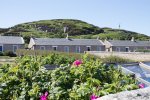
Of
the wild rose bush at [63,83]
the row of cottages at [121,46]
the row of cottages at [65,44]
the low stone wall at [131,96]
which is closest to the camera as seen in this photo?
the low stone wall at [131,96]

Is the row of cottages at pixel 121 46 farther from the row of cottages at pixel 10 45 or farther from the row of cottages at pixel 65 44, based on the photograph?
the row of cottages at pixel 10 45

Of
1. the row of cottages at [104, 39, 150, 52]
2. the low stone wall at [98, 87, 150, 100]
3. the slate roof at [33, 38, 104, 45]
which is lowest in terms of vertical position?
the row of cottages at [104, 39, 150, 52]

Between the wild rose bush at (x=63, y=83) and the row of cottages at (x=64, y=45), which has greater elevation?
the wild rose bush at (x=63, y=83)

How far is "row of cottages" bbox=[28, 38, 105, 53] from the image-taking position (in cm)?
8325

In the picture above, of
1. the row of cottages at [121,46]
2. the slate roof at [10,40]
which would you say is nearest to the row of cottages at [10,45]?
the slate roof at [10,40]

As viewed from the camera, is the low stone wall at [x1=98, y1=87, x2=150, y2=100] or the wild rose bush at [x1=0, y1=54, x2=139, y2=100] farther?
the wild rose bush at [x1=0, y1=54, x2=139, y2=100]

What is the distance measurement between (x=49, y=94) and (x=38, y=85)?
456mm

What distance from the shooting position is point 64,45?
283ft

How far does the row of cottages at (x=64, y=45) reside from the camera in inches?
3278

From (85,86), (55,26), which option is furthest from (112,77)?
(55,26)

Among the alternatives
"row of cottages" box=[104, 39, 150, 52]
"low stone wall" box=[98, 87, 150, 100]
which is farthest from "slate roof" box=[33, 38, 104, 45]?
"low stone wall" box=[98, 87, 150, 100]

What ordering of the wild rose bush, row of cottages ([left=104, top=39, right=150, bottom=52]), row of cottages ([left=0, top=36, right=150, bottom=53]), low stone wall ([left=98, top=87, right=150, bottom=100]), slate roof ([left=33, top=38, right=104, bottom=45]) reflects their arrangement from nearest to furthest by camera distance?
1. low stone wall ([left=98, top=87, right=150, bottom=100])
2. the wild rose bush
3. row of cottages ([left=0, top=36, right=150, bottom=53])
4. slate roof ([left=33, top=38, right=104, bottom=45])
5. row of cottages ([left=104, top=39, right=150, bottom=52])

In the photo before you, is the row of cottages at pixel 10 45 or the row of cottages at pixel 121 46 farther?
the row of cottages at pixel 121 46

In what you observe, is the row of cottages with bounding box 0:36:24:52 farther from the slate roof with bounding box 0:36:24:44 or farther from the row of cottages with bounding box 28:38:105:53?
the row of cottages with bounding box 28:38:105:53
